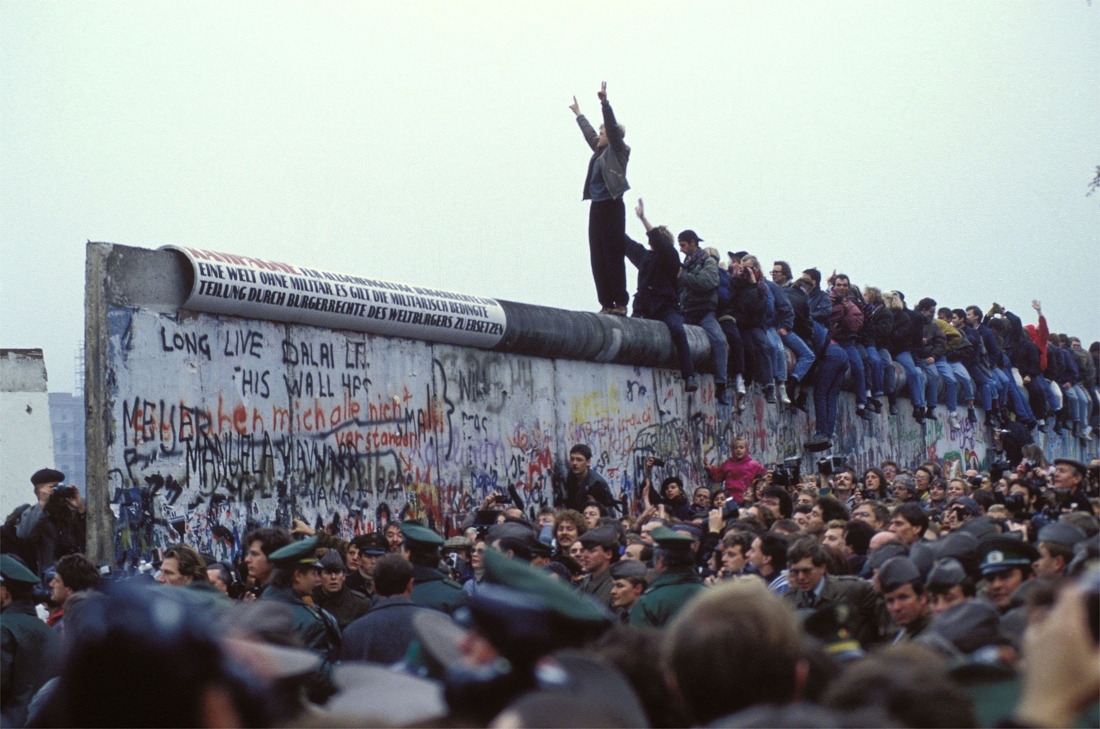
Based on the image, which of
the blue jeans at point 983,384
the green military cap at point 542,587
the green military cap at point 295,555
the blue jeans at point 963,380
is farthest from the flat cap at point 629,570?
the blue jeans at point 983,384

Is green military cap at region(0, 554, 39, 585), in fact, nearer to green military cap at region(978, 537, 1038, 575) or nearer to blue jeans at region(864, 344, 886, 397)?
green military cap at region(978, 537, 1038, 575)

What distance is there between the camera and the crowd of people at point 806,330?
57.9 ft

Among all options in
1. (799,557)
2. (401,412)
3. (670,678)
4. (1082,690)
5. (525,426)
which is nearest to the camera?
(1082,690)

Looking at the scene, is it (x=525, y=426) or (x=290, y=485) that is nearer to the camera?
(x=290, y=485)

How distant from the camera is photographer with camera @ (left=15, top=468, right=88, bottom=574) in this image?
35.8 ft

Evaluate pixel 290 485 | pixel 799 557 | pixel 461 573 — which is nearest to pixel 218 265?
pixel 290 485

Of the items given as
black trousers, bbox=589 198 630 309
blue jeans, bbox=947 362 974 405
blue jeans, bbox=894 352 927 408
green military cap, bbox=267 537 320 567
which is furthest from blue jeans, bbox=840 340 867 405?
green military cap, bbox=267 537 320 567

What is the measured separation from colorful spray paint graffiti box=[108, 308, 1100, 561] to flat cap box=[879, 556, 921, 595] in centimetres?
622

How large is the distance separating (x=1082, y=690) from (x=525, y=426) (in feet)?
42.8

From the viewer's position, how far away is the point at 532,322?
52.4ft

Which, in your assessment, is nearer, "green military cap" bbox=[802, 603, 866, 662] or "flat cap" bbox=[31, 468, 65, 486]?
"green military cap" bbox=[802, 603, 866, 662]

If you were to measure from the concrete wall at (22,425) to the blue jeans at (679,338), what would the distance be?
772 cm

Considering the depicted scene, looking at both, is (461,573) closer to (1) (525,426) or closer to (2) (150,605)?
(1) (525,426)

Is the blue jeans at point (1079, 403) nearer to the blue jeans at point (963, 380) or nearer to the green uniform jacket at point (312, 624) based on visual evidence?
the blue jeans at point (963, 380)
